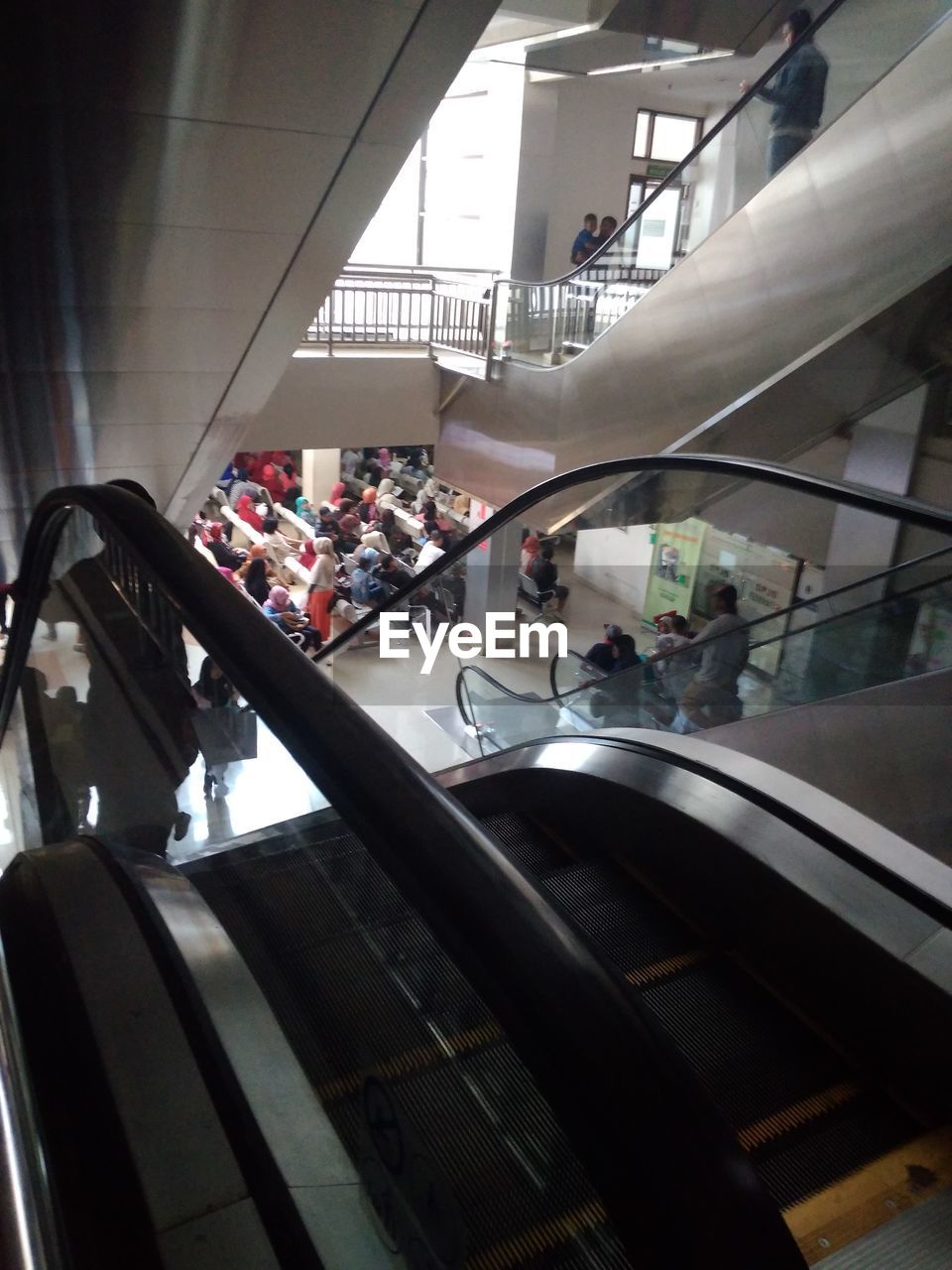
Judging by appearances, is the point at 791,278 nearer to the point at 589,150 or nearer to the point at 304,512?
the point at 304,512

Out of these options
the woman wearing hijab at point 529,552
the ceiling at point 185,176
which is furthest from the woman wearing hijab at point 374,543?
the ceiling at point 185,176

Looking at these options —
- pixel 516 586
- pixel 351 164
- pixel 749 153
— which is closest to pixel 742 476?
pixel 351 164

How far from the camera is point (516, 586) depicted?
8.85m

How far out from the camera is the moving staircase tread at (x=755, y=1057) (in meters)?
1.70

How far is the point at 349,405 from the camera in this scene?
11.5 meters

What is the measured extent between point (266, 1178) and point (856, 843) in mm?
1565

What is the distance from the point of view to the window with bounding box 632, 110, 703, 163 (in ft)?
52.5

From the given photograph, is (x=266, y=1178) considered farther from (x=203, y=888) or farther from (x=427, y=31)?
(x=427, y=31)

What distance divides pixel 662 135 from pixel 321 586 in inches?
424

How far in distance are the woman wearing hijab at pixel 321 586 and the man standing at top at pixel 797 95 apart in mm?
6134

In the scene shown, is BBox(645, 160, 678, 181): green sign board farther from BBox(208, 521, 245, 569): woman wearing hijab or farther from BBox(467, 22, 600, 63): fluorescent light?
BBox(208, 521, 245, 569): woman wearing hijab

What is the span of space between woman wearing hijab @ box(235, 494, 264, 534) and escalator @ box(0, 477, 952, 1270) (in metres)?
11.6

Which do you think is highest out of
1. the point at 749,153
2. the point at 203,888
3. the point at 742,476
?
the point at 749,153

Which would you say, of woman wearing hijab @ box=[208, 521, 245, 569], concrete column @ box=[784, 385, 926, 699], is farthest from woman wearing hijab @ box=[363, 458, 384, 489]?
concrete column @ box=[784, 385, 926, 699]
